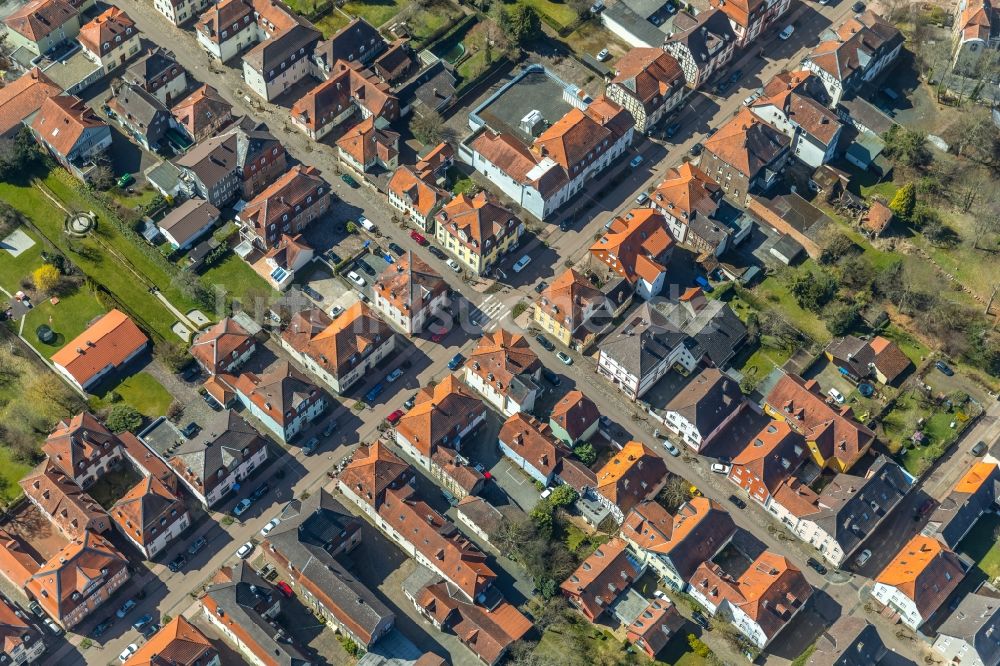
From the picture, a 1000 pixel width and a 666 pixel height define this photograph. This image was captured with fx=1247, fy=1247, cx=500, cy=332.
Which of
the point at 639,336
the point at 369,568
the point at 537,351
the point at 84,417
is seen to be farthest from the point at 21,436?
the point at 639,336

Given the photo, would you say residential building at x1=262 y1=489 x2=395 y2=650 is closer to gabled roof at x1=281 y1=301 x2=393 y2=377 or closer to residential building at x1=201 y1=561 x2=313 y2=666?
residential building at x1=201 y1=561 x2=313 y2=666

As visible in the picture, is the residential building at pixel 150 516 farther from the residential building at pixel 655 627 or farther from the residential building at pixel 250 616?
the residential building at pixel 655 627

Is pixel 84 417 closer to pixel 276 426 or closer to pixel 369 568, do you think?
pixel 276 426

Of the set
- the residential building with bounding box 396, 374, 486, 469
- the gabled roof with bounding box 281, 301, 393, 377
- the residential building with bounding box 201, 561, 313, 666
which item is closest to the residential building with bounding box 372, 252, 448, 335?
the gabled roof with bounding box 281, 301, 393, 377

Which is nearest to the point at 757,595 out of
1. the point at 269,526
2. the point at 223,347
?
the point at 269,526

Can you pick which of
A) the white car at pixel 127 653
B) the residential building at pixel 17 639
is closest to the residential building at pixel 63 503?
the residential building at pixel 17 639

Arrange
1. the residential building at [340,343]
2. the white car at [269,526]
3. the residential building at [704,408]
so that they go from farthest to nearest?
1. the residential building at [340,343]
2. the residential building at [704,408]
3. the white car at [269,526]

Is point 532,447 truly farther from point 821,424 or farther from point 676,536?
point 821,424
